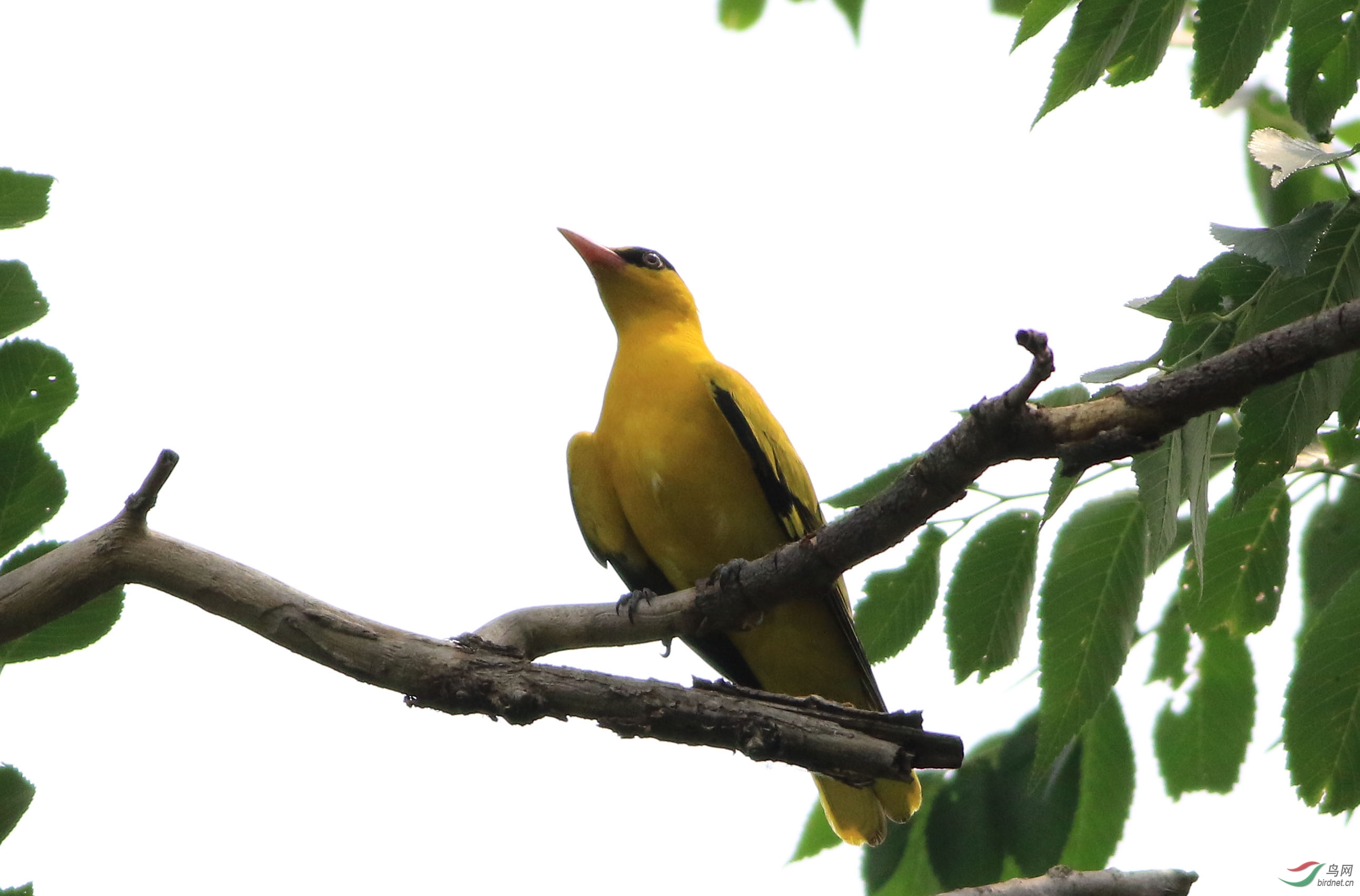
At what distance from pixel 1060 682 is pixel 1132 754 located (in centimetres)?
91

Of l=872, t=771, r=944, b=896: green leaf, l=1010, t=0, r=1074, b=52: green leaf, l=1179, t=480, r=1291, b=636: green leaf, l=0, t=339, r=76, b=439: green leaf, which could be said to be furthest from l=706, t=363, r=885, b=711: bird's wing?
l=0, t=339, r=76, b=439: green leaf

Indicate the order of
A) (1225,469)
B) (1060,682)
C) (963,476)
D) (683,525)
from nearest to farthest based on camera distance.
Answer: (963,476)
(1060,682)
(1225,469)
(683,525)

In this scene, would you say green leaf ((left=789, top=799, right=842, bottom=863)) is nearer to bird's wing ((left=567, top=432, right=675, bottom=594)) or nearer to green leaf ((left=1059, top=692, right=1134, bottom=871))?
green leaf ((left=1059, top=692, right=1134, bottom=871))

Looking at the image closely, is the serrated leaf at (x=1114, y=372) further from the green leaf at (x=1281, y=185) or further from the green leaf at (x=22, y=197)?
the green leaf at (x=22, y=197)

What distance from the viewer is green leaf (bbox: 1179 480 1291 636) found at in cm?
378

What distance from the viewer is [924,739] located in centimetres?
306

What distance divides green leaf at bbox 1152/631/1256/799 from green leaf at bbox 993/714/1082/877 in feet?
1.14

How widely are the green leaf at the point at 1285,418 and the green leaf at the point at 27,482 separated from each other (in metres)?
2.94

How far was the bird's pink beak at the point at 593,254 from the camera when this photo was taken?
6.88 m

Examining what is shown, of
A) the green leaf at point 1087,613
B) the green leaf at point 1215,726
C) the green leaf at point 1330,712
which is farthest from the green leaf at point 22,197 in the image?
the green leaf at point 1215,726

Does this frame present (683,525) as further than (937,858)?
Yes

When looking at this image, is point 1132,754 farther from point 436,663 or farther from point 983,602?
point 436,663

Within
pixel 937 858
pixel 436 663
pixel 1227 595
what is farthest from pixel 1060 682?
pixel 436 663

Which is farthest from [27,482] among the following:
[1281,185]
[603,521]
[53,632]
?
[1281,185]
